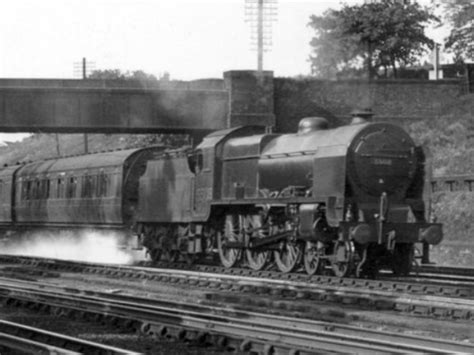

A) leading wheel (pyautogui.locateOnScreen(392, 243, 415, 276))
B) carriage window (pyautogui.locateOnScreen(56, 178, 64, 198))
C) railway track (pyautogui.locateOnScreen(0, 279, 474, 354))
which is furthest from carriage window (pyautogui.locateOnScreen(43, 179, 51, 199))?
railway track (pyautogui.locateOnScreen(0, 279, 474, 354))

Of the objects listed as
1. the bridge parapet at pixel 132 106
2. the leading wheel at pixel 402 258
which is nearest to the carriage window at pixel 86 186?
the bridge parapet at pixel 132 106

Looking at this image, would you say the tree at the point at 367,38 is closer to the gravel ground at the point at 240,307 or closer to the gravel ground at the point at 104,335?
the gravel ground at the point at 240,307

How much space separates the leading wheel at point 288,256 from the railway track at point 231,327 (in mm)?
5490

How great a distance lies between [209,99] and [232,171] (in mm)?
19506

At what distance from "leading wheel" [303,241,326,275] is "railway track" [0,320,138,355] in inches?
343

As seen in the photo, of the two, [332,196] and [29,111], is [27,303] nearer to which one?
[332,196]

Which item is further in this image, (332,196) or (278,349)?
(332,196)

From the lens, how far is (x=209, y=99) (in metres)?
41.2

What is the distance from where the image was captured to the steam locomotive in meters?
18.7

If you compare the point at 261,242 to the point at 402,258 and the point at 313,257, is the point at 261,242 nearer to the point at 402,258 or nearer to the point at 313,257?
the point at 313,257

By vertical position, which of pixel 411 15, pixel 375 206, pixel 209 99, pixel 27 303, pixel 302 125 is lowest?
pixel 27 303

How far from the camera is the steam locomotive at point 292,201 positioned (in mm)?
18688

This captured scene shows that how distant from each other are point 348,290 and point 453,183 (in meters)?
17.6

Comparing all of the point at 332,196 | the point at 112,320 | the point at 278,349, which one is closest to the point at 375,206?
the point at 332,196
